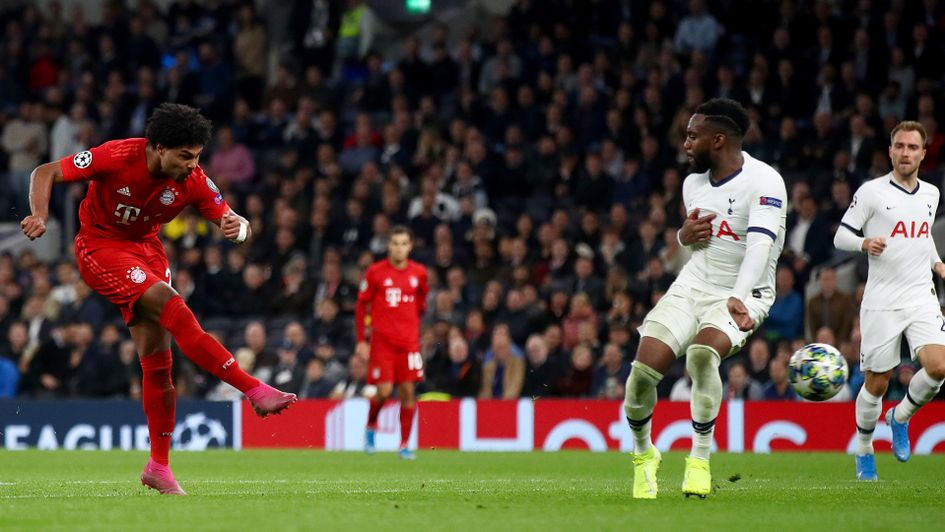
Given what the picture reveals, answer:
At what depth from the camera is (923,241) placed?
11023 millimetres

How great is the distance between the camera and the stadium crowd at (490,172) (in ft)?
60.6

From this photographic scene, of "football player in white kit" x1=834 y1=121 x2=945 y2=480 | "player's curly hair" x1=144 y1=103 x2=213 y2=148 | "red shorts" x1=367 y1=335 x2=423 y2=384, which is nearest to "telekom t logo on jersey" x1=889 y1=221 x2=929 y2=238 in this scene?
"football player in white kit" x1=834 y1=121 x2=945 y2=480

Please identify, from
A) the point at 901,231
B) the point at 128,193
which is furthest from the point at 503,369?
the point at 128,193

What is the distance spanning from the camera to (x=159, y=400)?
30.3ft

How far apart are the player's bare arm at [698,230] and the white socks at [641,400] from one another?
80 centimetres

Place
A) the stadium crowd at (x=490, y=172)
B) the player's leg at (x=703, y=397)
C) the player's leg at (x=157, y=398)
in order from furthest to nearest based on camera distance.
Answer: the stadium crowd at (x=490, y=172)
the player's leg at (x=157, y=398)
the player's leg at (x=703, y=397)

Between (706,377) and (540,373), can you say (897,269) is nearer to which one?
(706,377)

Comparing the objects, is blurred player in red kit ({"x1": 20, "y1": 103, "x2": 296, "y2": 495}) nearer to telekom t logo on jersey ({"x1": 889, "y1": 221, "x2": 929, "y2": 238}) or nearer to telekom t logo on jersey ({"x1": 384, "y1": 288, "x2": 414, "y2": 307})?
telekom t logo on jersey ({"x1": 889, "y1": 221, "x2": 929, "y2": 238})

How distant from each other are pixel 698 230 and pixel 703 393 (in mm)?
955

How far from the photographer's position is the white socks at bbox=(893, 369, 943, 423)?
1088 centimetres

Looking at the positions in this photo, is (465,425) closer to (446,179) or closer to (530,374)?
(530,374)

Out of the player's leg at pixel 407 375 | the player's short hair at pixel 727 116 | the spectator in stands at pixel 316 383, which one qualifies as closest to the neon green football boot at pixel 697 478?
the player's short hair at pixel 727 116

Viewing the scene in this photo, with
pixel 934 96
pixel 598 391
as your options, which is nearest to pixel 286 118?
pixel 598 391

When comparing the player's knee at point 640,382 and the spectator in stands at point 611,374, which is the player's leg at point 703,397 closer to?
the player's knee at point 640,382
